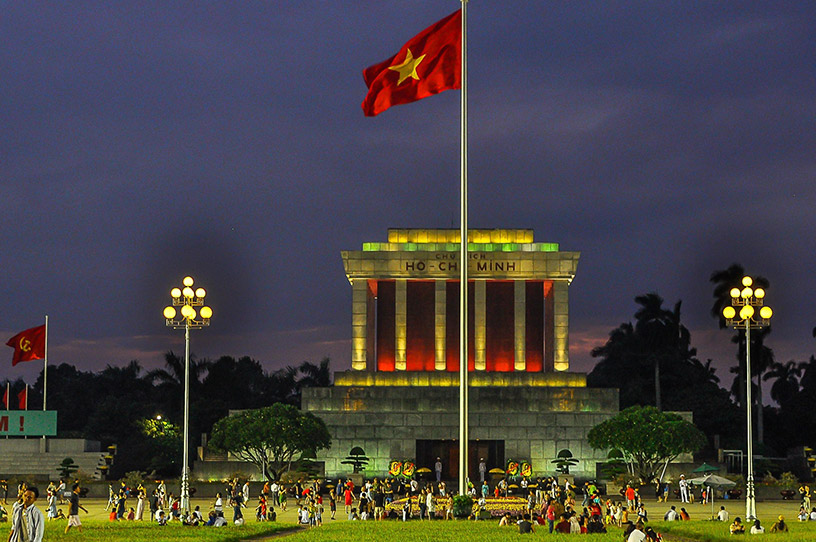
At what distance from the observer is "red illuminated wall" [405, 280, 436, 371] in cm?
8431

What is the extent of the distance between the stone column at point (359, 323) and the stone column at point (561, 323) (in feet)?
44.0

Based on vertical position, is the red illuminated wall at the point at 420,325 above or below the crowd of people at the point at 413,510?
above

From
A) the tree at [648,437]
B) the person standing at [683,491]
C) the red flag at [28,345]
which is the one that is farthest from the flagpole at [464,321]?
the red flag at [28,345]

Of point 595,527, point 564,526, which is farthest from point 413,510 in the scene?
point 595,527

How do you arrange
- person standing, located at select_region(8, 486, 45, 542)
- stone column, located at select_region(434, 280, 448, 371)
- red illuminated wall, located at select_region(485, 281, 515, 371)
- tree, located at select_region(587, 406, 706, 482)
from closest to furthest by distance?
person standing, located at select_region(8, 486, 45, 542), tree, located at select_region(587, 406, 706, 482), stone column, located at select_region(434, 280, 448, 371), red illuminated wall, located at select_region(485, 281, 515, 371)

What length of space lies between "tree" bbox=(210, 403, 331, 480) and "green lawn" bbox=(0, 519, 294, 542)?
24037mm

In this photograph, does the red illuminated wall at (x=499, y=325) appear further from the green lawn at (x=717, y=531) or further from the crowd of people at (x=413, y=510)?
the green lawn at (x=717, y=531)

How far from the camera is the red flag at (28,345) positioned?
70.4 meters

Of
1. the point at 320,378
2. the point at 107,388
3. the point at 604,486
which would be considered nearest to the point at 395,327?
the point at 604,486

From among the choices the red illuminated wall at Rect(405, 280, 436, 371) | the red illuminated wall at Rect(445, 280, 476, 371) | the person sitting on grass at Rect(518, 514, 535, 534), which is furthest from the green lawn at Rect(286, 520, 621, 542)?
the red illuminated wall at Rect(405, 280, 436, 371)

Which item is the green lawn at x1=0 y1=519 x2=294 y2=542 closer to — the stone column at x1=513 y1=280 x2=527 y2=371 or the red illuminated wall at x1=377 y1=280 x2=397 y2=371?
the red illuminated wall at x1=377 y1=280 x2=397 y2=371

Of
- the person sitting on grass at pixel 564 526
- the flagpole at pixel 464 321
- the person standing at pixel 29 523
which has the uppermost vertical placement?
the flagpole at pixel 464 321

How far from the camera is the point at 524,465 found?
7219cm

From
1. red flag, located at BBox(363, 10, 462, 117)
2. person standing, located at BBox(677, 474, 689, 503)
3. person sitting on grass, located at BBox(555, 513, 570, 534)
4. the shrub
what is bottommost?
person standing, located at BBox(677, 474, 689, 503)
